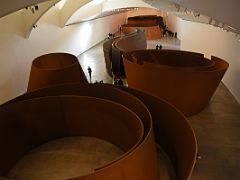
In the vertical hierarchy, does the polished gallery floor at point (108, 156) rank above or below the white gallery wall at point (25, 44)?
below

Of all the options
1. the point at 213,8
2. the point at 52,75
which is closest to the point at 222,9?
the point at 213,8

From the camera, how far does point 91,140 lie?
16.3 ft

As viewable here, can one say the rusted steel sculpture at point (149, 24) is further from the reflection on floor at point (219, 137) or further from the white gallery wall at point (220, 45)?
the reflection on floor at point (219, 137)

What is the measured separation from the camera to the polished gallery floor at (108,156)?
4258 millimetres

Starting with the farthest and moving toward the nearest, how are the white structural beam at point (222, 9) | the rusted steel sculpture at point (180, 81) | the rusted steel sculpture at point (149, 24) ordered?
the rusted steel sculpture at point (149, 24)
the rusted steel sculpture at point (180, 81)
the white structural beam at point (222, 9)

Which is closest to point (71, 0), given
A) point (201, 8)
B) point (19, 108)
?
point (19, 108)

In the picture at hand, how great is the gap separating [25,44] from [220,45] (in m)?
5.63

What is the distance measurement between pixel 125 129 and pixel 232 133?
2583mm

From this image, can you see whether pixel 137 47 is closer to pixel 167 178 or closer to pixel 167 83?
pixel 167 83

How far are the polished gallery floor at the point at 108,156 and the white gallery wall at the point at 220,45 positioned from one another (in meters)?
1.49

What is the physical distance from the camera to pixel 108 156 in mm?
4535

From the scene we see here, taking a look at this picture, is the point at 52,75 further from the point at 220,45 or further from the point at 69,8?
the point at 220,45

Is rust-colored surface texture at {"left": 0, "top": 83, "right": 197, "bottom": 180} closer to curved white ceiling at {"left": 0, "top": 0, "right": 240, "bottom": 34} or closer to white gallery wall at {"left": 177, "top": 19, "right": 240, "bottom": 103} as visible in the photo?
curved white ceiling at {"left": 0, "top": 0, "right": 240, "bottom": 34}

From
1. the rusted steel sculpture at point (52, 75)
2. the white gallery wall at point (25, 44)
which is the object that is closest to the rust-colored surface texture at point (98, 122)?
the rusted steel sculpture at point (52, 75)
